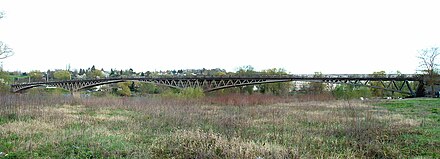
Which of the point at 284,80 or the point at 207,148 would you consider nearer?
the point at 207,148

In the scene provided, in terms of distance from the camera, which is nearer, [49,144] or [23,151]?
[23,151]

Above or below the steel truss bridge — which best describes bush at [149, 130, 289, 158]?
below

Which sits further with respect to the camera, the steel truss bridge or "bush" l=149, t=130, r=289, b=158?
the steel truss bridge

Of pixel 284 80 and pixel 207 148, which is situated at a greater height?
pixel 284 80

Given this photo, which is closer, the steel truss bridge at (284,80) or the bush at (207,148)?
the bush at (207,148)

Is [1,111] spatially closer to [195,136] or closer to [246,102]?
[195,136]

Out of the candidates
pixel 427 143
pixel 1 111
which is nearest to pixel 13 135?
pixel 1 111

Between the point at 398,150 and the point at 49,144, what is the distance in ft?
26.4

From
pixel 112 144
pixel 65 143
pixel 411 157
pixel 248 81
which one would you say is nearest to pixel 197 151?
pixel 112 144

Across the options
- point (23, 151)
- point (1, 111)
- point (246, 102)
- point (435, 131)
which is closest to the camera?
point (23, 151)

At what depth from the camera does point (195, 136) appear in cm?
741

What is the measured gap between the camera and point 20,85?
6538cm

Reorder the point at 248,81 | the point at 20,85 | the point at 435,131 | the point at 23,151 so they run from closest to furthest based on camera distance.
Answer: the point at 23,151, the point at 435,131, the point at 248,81, the point at 20,85

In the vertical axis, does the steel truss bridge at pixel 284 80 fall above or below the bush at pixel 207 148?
above
